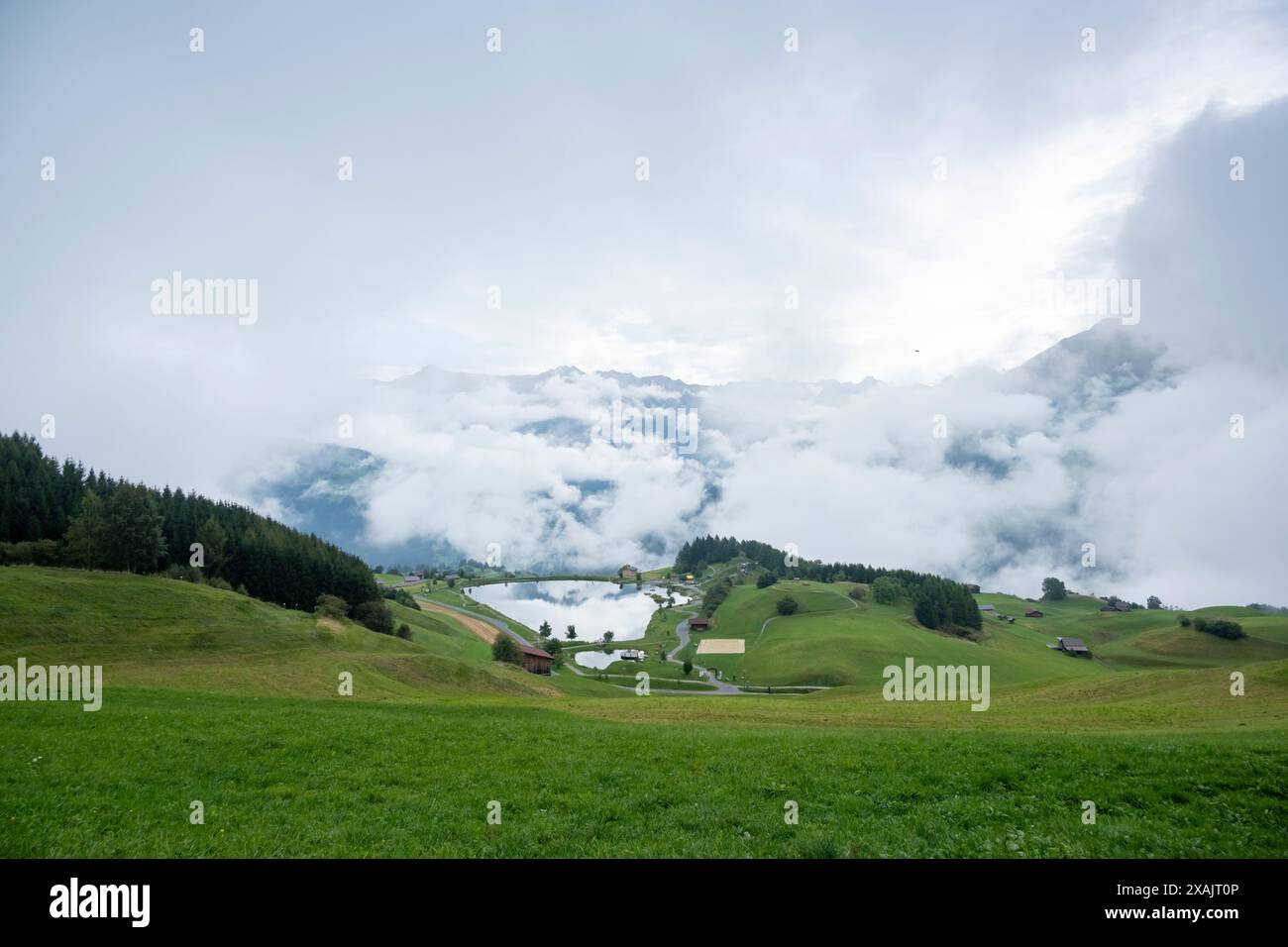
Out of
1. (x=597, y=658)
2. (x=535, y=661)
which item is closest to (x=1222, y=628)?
(x=597, y=658)

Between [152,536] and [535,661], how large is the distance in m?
70.0

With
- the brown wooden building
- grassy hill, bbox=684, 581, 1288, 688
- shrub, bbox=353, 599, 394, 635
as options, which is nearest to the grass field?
shrub, bbox=353, 599, 394, 635

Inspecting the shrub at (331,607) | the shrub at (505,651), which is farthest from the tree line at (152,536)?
the shrub at (505,651)

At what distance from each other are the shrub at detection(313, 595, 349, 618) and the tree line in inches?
313

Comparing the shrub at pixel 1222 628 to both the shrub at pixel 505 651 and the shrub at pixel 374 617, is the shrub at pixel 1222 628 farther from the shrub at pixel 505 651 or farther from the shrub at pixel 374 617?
the shrub at pixel 374 617

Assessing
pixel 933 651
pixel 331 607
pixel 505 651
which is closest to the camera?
pixel 331 607

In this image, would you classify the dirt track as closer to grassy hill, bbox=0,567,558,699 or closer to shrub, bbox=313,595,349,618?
shrub, bbox=313,595,349,618

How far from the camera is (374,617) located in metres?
117

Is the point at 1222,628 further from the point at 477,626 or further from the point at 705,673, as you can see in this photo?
the point at 477,626

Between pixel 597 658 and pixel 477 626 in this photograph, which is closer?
pixel 597 658
